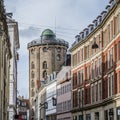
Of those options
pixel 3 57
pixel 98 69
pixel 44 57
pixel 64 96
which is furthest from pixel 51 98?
pixel 3 57

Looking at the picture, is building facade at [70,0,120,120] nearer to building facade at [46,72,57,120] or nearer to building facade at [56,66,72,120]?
building facade at [56,66,72,120]

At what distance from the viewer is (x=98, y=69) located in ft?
243

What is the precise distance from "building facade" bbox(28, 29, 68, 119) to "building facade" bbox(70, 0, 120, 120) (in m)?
80.9

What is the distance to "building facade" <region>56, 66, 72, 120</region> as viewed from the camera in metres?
103

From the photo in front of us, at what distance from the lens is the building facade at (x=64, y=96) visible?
340ft

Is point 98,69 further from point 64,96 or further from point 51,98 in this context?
point 51,98

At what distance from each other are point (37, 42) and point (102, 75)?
350 feet

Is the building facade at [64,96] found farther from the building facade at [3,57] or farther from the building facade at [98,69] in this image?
the building facade at [3,57]

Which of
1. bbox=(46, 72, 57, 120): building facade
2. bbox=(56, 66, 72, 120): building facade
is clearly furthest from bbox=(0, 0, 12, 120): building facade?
bbox=(46, 72, 57, 120): building facade

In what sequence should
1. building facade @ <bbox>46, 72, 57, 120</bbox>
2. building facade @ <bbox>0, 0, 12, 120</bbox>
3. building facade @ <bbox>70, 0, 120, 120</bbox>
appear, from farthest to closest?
building facade @ <bbox>46, 72, 57, 120</bbox>
building facade @ <bbox>70, 0, 120, 120</bbox>
building facade @ <bbox>0, 0, 12, 120</bbox>

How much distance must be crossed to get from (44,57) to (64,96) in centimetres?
6631

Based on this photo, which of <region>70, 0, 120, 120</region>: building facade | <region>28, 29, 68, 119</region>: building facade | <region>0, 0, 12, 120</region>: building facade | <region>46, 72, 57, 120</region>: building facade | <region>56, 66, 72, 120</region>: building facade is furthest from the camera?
<region>28, 29, 68, 119</region>: building facade

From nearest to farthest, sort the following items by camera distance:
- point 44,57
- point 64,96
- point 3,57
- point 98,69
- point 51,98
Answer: point 3,57 < point 98,69 < point 64,96 < point 51,98 < point 44,57

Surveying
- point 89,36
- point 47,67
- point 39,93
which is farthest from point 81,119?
point 47,67
